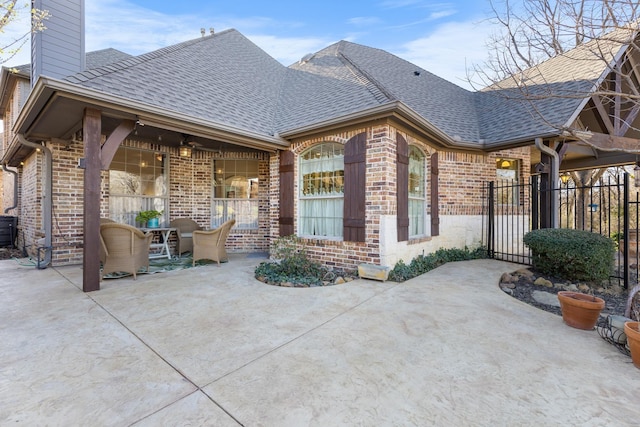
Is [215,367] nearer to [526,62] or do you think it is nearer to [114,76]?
[114,76]

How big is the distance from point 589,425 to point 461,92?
33.5 feet

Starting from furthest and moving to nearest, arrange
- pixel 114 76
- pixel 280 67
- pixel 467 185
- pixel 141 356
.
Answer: pixel 280 67, pixel 467 185, pixel 114 76, pixel 141 356

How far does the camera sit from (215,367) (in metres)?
2.16

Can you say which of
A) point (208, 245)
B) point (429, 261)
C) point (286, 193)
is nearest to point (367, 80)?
point (286, 193)

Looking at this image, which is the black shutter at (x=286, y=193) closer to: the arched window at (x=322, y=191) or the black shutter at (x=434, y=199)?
the arched window at (x=322, y=191)

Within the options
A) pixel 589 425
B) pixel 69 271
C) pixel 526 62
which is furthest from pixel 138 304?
pixel 526 62

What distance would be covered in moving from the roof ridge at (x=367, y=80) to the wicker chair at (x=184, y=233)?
5.39 meters

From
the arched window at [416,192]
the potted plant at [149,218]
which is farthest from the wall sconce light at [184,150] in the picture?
the arched window at [416,192]

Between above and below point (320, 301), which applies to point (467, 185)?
above

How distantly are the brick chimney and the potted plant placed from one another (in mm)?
2882

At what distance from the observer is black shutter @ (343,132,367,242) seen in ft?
16.6

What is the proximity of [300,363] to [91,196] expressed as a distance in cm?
370

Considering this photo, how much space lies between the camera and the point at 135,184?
672 centimetres

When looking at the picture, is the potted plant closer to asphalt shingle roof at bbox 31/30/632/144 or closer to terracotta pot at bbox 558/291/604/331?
asphalt shingle roof at bbox 31/30/632/144
